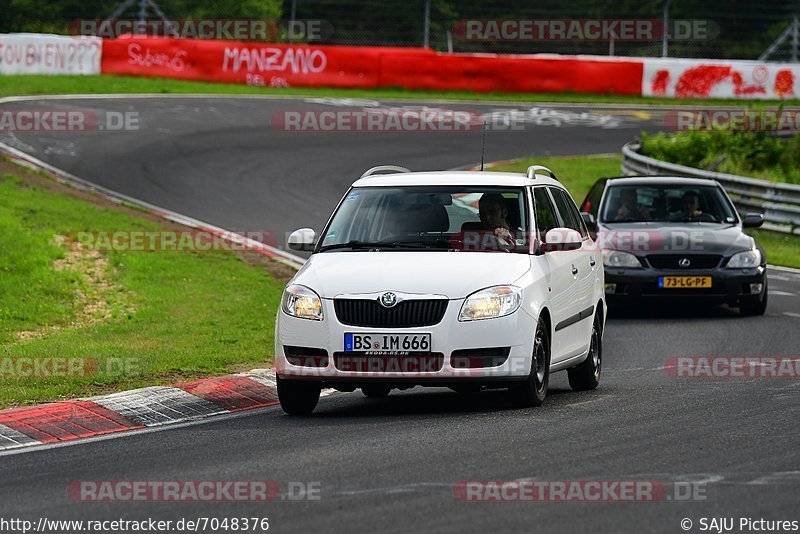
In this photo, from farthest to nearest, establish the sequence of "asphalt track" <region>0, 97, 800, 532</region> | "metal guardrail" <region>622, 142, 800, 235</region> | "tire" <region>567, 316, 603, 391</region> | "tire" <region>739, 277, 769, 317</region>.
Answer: "metal guardrail" <region>622, 142, 800, 235</region> → "tire" <region>739, 277, 769, 317</region> → "tire" <region>567, 316, 603, 391</region> → "asphalt track" <region>0, 97, 800, 532</region>

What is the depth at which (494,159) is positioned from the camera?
101ft

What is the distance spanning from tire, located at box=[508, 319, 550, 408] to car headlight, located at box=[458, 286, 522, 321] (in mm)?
307

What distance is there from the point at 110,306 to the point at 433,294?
21.1 ft

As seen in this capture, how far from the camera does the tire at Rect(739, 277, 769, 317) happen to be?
16.0m

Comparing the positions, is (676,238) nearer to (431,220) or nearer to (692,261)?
(692,261)

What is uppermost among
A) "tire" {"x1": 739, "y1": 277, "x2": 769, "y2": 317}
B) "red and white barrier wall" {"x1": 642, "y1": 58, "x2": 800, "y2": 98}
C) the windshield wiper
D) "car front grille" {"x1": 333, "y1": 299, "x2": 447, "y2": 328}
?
"red and white barrier wall" {"x1": 642, "y1": 58, "x2": 800, "y2": 98}

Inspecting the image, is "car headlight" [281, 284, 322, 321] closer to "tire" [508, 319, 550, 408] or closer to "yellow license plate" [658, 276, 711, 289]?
"tire" [508, 319, 550, 408]

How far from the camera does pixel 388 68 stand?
135 ft

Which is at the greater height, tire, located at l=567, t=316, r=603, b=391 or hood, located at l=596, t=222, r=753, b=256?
hood, located at l=596, t=222, r=753, b=256

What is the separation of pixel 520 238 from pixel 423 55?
105ft

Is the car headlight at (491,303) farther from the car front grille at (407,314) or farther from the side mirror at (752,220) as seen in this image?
the side mirror at (752,220)

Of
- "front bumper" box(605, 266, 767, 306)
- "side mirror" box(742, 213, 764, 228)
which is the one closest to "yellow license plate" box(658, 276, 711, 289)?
"front bumper" box(605, 266, 767, 306)

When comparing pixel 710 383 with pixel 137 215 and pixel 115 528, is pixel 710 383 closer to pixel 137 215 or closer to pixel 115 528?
pixel 115 528

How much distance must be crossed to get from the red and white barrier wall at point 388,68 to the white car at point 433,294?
2779 centimetres
